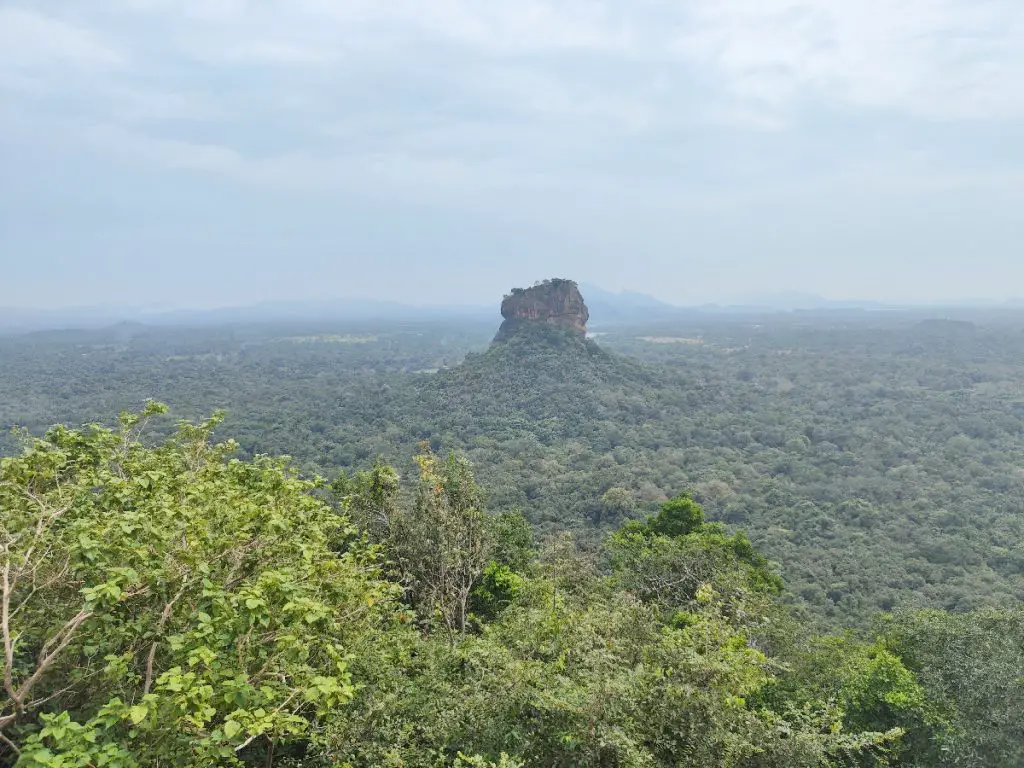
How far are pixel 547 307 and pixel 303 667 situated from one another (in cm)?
7250

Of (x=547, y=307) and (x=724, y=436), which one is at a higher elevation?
(x=547, y=307)

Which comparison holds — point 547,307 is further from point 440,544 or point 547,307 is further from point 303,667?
point 303,667

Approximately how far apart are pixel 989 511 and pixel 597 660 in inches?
1765

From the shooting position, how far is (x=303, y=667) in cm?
495

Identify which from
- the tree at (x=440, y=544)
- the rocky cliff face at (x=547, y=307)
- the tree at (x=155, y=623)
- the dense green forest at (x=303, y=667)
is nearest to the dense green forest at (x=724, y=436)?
the rocky cliff face at (x=547, y=307)

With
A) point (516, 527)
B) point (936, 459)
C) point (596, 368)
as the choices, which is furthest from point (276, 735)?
Result: point (596, 368)

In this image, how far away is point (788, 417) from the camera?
67562 millimetres

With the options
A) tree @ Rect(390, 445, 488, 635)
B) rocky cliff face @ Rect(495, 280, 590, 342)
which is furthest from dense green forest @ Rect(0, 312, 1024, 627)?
tree @ Rect(390, 445, 488, 635)

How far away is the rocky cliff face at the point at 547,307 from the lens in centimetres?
7519

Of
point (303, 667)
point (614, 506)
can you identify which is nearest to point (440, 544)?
point (303, 667)

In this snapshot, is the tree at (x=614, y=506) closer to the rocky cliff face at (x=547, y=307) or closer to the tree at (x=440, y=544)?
the tree at (x=440, y=544)

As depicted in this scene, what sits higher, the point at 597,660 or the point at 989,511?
the point at 597,660

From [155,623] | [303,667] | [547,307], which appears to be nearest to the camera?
[155,623]

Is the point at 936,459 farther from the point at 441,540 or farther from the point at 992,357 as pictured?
the point at 992,357
